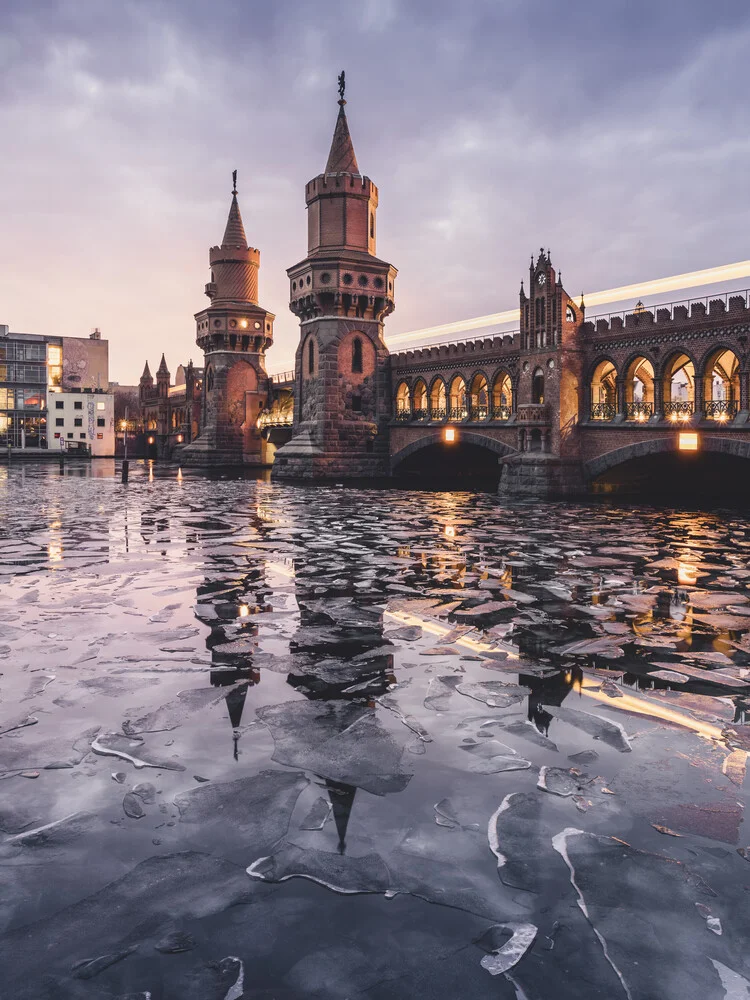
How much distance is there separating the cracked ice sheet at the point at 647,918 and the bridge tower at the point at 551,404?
25.8 m

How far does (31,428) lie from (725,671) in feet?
257

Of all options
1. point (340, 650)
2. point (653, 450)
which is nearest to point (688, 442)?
point (653, 450)

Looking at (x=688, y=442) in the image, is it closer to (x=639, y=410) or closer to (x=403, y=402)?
(x=639, y=410)

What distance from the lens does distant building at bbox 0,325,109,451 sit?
73375mm

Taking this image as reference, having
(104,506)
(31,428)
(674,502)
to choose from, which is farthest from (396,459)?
(31,428)

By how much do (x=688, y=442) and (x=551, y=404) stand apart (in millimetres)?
6083

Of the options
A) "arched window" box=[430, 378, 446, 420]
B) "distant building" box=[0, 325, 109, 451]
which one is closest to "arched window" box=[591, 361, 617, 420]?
"arched window" box=[430, 378, 446, 420]

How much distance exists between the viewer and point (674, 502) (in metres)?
27.7

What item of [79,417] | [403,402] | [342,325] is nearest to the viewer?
[342,325]

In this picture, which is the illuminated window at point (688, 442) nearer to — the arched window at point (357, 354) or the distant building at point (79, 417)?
the arched window at point (357, 354)

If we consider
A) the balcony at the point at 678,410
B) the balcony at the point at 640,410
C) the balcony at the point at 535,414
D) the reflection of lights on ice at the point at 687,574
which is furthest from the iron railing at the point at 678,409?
the reflection of lights on ice at the point at 687,574

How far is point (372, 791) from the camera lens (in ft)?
14.1

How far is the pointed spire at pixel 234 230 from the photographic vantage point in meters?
58.2

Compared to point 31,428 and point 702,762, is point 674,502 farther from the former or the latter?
point 31,428
